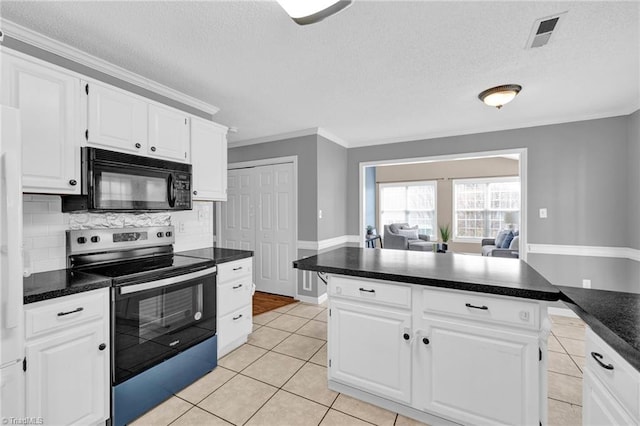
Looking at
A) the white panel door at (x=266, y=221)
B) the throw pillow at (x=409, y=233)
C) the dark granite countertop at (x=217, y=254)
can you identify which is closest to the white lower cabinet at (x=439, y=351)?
the dark granite countertop at (x=217, y=254)

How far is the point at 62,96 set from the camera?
72.3 inches

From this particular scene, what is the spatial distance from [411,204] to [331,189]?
15.0 feet

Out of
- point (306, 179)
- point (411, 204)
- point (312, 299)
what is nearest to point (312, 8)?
point (306, 179)

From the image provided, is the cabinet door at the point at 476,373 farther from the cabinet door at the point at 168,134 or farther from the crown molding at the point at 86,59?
the crown molding at the point at 86,59

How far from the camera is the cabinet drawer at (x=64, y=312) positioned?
4.69 feet

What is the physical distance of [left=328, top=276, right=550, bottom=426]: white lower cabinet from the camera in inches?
58.8

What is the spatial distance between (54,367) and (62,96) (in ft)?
5.26

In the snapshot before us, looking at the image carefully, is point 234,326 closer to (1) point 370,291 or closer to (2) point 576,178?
(1) point 370,291

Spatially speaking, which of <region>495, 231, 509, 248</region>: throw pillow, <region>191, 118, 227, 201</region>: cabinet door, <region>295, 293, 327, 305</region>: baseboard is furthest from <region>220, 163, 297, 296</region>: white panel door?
<region>495, 231, 509, 248</region>: throw pillow

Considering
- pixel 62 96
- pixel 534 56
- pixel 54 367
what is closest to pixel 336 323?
pixel 54 367

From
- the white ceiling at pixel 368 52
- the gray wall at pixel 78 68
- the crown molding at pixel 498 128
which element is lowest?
the gray wall at pixel 78 68

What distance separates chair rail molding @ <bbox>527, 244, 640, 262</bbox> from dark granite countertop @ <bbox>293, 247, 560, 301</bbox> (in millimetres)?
2281

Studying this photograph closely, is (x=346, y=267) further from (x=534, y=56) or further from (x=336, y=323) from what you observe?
(x=534, y=56)
